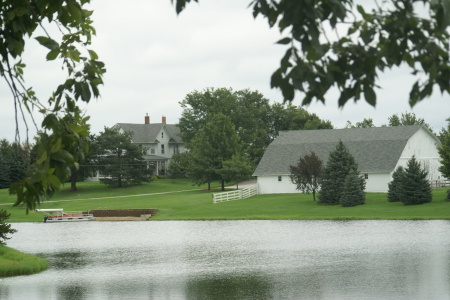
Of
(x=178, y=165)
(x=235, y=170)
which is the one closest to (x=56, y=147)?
(x=235, y=170)

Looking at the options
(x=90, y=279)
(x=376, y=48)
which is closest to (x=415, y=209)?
(x=90, y=279)

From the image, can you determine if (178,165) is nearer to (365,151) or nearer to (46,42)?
(365,151)

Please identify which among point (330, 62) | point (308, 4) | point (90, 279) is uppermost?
point (308, 4)

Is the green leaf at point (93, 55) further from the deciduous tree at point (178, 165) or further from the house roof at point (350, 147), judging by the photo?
the deciduous tree at point (178, 165)

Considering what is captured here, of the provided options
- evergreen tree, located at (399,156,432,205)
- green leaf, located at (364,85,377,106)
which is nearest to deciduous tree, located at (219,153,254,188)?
evergreen tree, located at (399,156,432,205)

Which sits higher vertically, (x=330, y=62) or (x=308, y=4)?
(x=308, y=4)

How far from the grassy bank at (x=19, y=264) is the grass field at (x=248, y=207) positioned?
23196mm

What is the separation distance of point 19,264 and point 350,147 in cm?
4839

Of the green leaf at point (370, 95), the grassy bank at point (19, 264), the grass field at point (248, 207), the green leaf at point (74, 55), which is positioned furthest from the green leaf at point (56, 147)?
the grass field at point (248, 207)

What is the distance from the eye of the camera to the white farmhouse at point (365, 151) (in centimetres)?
6250

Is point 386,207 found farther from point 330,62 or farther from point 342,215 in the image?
point 330,62

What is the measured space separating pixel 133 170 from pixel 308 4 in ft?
256

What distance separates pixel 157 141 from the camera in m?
106

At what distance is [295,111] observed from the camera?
357 ft
